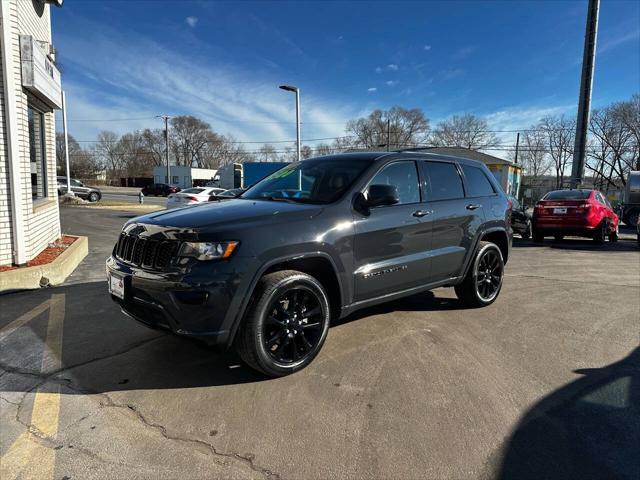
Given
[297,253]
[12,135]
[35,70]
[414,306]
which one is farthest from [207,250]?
[35,70]

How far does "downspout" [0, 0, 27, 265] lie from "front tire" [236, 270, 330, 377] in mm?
4967

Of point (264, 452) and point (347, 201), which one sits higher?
point (347, 201)

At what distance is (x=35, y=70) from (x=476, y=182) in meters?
6.82

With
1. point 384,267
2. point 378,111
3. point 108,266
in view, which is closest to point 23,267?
point 108,266

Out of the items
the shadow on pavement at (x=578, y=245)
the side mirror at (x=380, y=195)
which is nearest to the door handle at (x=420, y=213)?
the side mirror at (x=380, y=195)

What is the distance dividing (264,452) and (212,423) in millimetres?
479

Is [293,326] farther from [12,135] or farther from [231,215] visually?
[12,135]

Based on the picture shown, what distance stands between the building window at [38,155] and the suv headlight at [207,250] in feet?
22.2

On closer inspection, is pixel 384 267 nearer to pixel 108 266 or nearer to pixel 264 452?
pixel 264 452

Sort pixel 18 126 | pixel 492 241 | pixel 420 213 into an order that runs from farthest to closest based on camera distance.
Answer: pixel 18 126 < pixel 492 241 < pixel 420 213

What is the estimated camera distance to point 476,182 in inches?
208

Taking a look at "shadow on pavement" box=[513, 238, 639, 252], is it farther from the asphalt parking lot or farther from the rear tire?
the asphalt parking lot

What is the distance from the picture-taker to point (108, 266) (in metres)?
3.58

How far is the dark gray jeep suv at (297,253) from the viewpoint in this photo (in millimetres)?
2934
